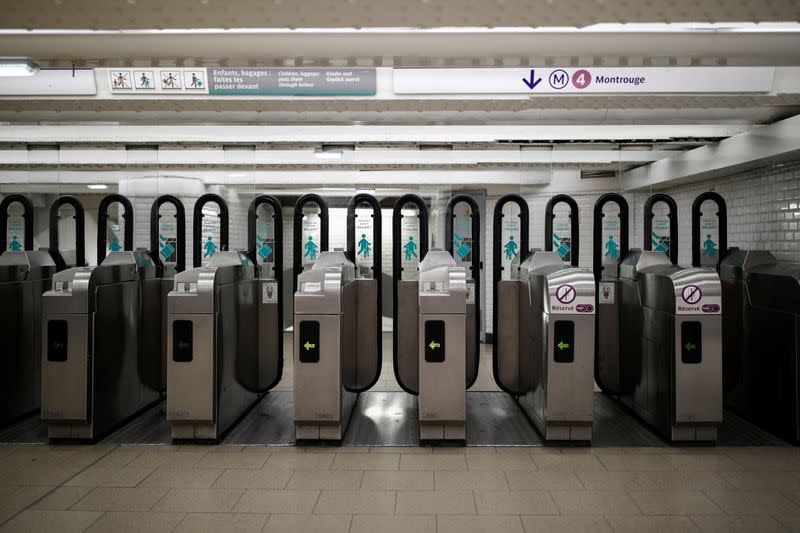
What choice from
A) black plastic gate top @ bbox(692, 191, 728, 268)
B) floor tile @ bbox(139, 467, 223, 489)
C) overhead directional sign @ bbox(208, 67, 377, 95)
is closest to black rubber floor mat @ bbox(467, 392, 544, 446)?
floor tile @ bbox(139, 467, 223, 489)

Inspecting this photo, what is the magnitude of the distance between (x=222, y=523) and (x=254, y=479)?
2.08 feet

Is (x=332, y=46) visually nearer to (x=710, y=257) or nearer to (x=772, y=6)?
(x=772, y=6)

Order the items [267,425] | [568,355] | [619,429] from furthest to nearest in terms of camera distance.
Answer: [267,425] → [619,429] → [568,355]

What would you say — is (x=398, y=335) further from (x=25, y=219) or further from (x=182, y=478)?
(x=25, y=219)

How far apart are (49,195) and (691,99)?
700 cm

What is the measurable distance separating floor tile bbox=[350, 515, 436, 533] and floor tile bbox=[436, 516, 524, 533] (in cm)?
6

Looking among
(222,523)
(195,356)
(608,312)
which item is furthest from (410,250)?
(222,523)

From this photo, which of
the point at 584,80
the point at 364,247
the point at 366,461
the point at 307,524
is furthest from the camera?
the point at 364,247

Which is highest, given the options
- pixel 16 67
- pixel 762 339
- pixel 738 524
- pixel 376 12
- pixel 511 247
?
pixel 16 67

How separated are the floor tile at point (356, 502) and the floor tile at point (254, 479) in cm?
39

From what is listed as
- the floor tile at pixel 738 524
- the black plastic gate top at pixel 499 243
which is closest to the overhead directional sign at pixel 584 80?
the black plastic gate top at pixel 499 243

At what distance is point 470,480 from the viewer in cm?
360

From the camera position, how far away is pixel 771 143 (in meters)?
4.93

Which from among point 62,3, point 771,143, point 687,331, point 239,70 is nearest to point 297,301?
point 239,70
